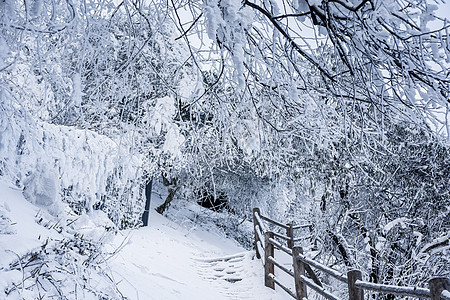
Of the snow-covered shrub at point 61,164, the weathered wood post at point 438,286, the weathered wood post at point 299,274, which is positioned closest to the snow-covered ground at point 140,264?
the snow-covered shrub at point 61,164

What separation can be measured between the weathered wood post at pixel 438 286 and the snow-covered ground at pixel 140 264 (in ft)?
8.79

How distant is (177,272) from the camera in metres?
7.31

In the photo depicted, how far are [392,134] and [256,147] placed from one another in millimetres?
5726

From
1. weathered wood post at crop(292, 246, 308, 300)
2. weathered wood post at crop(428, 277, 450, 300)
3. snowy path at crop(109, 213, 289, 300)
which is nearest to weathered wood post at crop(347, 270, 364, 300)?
weathered wood post at crop(428, 277, 450, 300)

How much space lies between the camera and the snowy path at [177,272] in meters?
5.00

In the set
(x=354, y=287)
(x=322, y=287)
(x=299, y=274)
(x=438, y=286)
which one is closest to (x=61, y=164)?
(x=299, y=274)

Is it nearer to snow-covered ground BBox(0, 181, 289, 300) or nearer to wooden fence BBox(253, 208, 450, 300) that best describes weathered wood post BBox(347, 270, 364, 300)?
wooden fence BBox(253, 208, 450, 300)

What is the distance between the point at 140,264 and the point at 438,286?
5143 mm

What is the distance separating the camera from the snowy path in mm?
5004

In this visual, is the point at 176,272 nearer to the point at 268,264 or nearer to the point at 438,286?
the point at 268,264

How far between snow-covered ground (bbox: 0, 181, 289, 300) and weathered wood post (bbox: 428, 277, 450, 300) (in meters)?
2.68

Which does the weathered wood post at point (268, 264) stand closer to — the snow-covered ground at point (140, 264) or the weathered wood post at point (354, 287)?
the snow-covered ground at point (140, 264)

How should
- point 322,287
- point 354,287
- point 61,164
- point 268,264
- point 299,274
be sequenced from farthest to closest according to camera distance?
1. point 268,264
2. point 61,164
3. point 299,274
4. point 322,287
5. point 354,287

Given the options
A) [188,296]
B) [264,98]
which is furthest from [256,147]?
[188,296]
